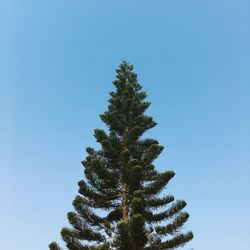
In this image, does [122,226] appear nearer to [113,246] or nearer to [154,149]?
[113,246]

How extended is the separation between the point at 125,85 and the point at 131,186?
539cm

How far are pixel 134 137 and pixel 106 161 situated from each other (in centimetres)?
145

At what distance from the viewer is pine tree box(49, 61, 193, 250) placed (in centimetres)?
1423

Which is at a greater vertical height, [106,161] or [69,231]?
[106,161]

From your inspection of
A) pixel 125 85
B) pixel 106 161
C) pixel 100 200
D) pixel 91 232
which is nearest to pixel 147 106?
pixel 125 85

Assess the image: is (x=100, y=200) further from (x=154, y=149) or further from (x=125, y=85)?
(x=125, y=85)

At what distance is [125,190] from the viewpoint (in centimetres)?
1623

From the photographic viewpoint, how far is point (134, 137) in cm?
1741

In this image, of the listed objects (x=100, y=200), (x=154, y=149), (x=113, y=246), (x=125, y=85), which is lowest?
(x=113, y=246)

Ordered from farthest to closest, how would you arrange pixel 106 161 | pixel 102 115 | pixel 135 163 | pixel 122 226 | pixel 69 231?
pixel 102 115 < pixel 106 161 < pixel 135 163 < pixel 69 231 < pixel 122 226

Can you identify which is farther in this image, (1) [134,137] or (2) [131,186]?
(1) [134,137]

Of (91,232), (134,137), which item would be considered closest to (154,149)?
(134,137)

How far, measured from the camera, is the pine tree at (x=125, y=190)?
560 inches

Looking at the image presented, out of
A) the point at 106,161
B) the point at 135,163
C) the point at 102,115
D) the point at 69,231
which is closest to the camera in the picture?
the point at 69,231
